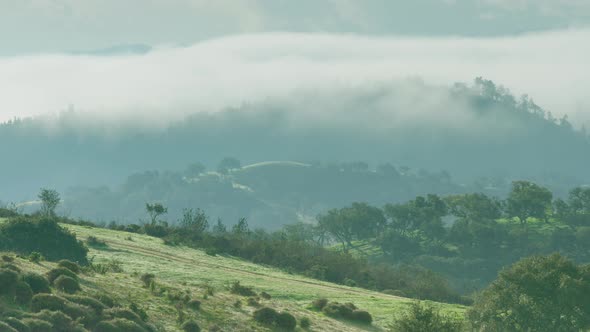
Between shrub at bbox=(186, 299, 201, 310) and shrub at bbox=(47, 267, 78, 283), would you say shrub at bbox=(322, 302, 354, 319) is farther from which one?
shrub at bbox=(47, 267, 78, 283)

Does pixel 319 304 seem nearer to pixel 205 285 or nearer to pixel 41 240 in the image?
pixel 205 285

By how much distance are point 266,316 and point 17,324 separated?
26.1 metres

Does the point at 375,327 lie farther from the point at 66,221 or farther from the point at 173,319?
the point at 66,221

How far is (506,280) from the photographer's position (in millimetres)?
78625

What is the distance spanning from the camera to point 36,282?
5659 cm

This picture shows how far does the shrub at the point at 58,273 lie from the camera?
6093 cm

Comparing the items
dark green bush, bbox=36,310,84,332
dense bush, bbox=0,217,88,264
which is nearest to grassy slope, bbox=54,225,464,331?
dense bush, bbox=0,217,88,264

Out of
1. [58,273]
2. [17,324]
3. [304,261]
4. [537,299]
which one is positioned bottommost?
[17,324]

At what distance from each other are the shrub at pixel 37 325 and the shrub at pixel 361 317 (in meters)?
39.8

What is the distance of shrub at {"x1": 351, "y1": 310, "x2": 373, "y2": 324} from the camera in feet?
270

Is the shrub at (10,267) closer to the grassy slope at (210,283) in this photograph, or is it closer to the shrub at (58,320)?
the grassy slope at (210,283)

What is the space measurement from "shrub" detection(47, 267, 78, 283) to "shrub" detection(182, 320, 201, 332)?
9553 mm

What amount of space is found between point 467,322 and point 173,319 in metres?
31.8

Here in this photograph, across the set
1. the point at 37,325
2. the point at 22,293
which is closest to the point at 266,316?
the point at 22,293
